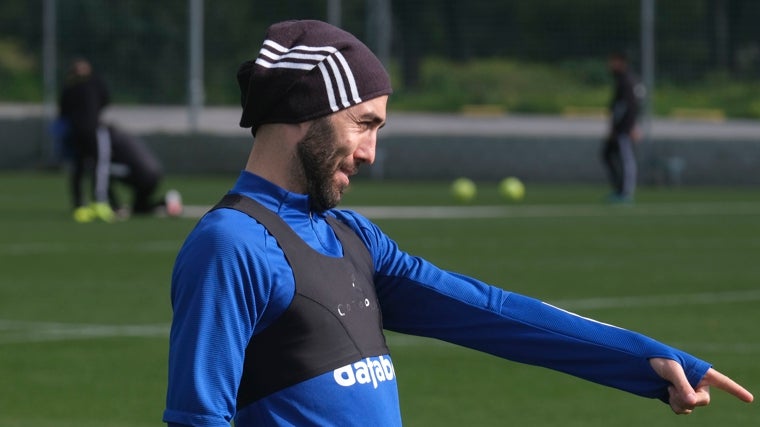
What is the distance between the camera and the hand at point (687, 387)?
11.3ft

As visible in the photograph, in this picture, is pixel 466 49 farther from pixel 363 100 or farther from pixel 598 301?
pixel 363 100

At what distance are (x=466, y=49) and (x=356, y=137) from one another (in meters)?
27.0

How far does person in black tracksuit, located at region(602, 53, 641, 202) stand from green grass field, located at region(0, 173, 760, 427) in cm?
47

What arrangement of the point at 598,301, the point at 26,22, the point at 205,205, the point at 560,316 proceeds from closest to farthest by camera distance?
the point at 560,316 < the point at 598,301 < the point at 205,205 < the point at 26,22

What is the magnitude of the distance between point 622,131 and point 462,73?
633 cm

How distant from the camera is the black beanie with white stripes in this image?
3178mm

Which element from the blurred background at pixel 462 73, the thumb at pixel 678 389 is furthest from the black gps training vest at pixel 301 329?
the blurred background at pixel 462 73

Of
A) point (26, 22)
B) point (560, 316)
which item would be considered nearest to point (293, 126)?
point (560, 316)

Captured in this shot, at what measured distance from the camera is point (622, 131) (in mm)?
24734

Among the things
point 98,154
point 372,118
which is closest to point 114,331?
point 372,118

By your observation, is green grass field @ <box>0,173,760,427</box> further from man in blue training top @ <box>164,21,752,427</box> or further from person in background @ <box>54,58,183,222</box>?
man in blue training top @ <box>164,21,752,427</box>

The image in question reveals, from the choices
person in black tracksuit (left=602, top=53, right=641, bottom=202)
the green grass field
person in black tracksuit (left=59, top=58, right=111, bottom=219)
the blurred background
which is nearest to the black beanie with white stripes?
the green grass field

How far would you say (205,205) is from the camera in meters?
22.5

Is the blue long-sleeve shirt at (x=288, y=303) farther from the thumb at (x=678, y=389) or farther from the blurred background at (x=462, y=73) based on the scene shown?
the blurred background at (x=462, y=73)
